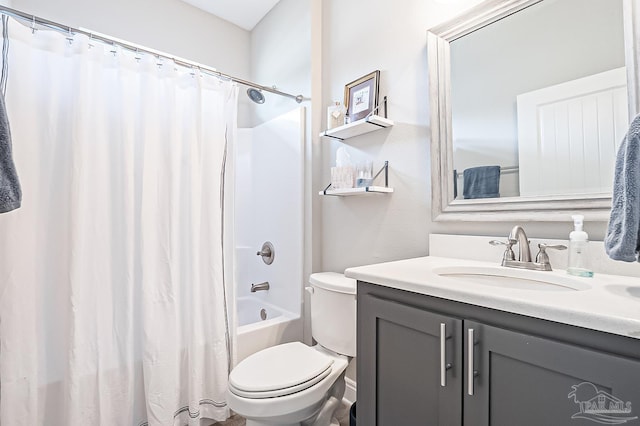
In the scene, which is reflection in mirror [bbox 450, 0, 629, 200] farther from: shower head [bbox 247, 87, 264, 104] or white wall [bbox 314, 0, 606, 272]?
shower head [bbox 247, 87, 264, 104]

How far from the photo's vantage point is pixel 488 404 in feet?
2.30

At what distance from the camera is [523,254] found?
103 cm

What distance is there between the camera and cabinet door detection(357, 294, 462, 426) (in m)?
0.76

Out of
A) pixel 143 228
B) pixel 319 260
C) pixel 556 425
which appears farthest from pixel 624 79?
pixel 143 228

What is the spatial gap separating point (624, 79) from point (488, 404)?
105 centimetres

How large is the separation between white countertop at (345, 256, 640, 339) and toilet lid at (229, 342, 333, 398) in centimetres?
56

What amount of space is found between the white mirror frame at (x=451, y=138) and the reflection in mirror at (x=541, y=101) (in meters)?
0.02

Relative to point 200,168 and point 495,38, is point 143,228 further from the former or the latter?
point 495,38

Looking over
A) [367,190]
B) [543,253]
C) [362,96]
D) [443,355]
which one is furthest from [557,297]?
[362,96]

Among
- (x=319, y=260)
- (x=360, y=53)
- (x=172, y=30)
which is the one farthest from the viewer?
(x=172, y=30)

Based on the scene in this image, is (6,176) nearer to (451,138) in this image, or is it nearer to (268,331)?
(268,331)

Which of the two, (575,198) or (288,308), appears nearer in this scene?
(575,198)

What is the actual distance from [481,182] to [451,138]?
0.78 ft

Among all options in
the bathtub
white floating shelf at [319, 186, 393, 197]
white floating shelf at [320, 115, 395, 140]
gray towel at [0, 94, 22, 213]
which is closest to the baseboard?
the bathtub
